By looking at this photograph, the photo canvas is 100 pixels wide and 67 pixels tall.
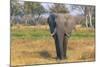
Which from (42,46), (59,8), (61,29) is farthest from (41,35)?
(59,8)

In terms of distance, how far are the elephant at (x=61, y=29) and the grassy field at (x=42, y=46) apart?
0.17 feet

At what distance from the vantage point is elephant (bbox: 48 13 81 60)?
96.0 inches

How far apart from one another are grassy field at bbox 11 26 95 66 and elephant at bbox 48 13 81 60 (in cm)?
5

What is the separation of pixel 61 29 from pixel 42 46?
0.30 m

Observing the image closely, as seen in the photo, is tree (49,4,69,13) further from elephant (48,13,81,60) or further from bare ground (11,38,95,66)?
bare ground (11,38,95,66)

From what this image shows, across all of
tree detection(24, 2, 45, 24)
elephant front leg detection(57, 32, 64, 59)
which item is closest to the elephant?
elephant front leg detection(57, 32, 64, 59)

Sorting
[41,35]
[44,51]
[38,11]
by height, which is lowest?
[44,51]

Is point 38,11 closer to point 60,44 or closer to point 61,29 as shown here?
point 61,29

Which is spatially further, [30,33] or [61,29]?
[61,29]

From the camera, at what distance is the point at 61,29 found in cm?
247

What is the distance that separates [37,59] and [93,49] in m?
0.76
